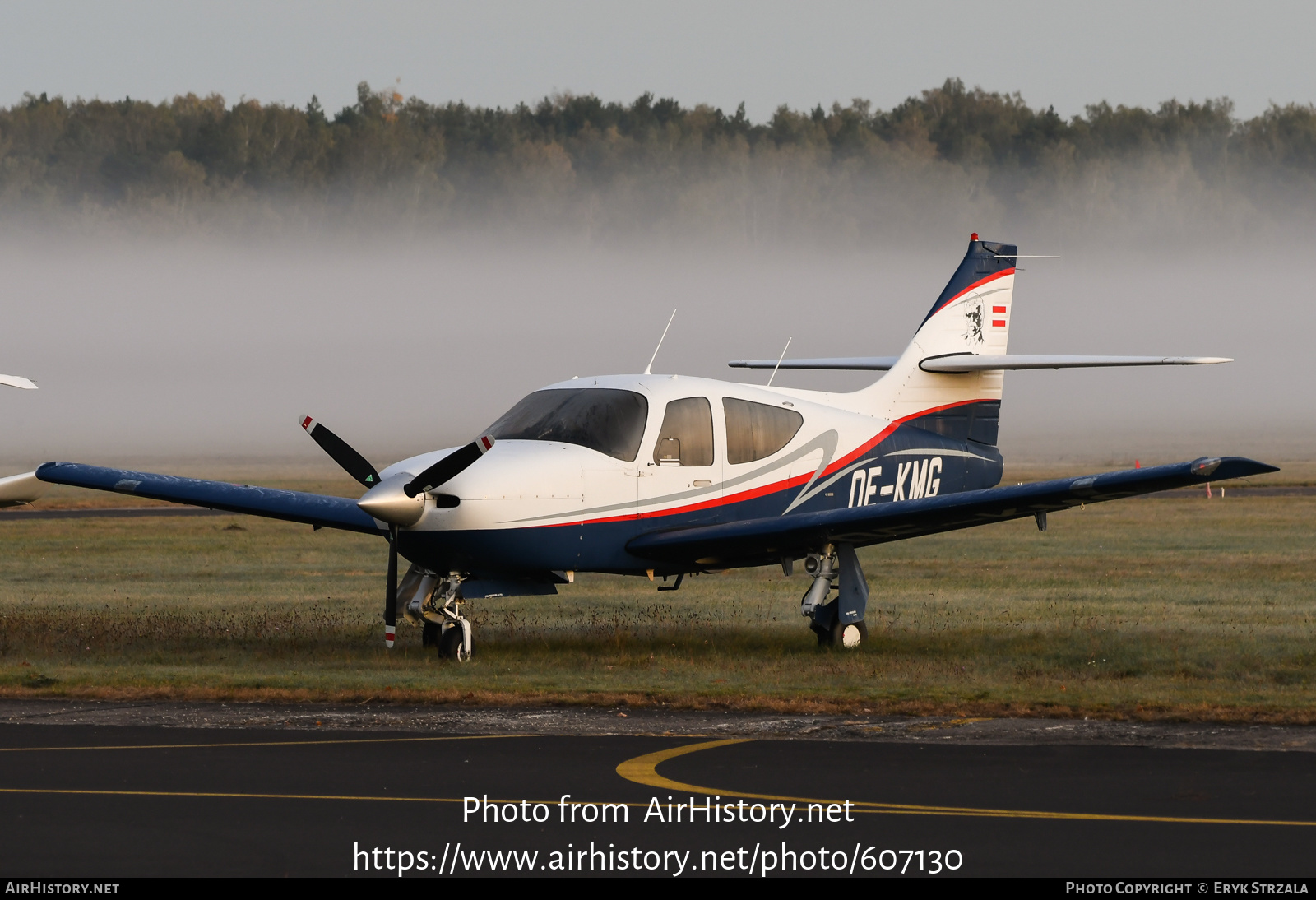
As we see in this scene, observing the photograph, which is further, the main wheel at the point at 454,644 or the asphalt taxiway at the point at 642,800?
the main wheel at the point at 454,644

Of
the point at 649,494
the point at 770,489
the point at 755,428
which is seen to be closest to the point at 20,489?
the point at 649,494

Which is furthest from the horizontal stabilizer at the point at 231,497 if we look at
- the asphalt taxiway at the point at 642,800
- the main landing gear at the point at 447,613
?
the asphalt taxiway at the point at 642,800

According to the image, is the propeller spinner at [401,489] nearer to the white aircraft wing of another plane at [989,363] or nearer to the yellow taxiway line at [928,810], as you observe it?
the yellow taxiway line at [928,810]

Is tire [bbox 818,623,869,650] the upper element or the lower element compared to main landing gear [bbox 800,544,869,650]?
lower

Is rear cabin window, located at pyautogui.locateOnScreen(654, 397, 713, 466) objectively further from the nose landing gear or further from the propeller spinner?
the nose landing gear

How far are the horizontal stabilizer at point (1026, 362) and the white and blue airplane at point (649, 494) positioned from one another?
69mm

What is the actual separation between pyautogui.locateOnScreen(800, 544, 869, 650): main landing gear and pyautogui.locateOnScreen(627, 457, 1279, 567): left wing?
0.20 metres

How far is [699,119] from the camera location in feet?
470

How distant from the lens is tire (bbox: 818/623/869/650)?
56.1 ft

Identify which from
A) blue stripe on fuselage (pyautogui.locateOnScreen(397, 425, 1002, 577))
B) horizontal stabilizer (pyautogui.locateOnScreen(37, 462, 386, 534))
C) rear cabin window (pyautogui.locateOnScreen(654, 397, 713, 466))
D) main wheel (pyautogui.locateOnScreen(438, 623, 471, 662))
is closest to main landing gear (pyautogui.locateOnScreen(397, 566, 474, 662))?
main wheel (pyautogui.locateOnScreen(438, 623, 471, 662))

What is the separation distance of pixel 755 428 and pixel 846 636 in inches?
97.2

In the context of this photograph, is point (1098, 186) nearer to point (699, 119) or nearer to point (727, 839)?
point (699, 119)

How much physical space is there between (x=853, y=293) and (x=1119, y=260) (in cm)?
2396

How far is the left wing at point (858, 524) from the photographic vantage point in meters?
15.4
